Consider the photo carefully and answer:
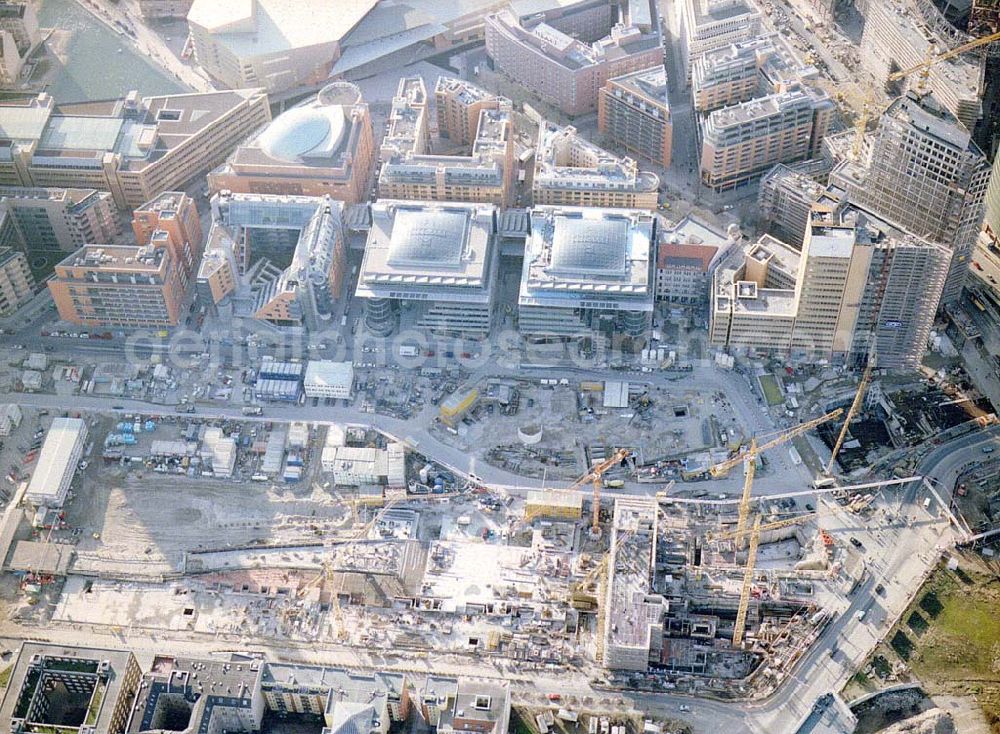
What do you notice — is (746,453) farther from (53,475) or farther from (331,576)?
(53,475)

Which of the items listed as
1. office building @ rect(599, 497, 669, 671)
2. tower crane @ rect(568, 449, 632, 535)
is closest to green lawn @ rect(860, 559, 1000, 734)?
office building @ rect(599, 497, 669, 671)

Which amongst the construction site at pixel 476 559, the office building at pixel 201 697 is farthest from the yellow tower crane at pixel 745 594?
the office building at pixel 201 697

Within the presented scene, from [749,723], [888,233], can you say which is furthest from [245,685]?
[888,233]

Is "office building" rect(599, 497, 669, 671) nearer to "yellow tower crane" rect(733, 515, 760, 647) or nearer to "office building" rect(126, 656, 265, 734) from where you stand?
"yellow tower crane" rect(733, 515, 760, 647)

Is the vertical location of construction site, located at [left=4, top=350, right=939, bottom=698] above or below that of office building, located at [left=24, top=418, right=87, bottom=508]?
below

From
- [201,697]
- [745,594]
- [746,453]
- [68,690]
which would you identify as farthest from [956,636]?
[68,690]

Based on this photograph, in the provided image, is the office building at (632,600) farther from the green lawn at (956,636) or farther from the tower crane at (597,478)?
the green lawn at (956,636)

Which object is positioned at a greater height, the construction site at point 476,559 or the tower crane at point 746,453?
the tower crane at point 746,453
